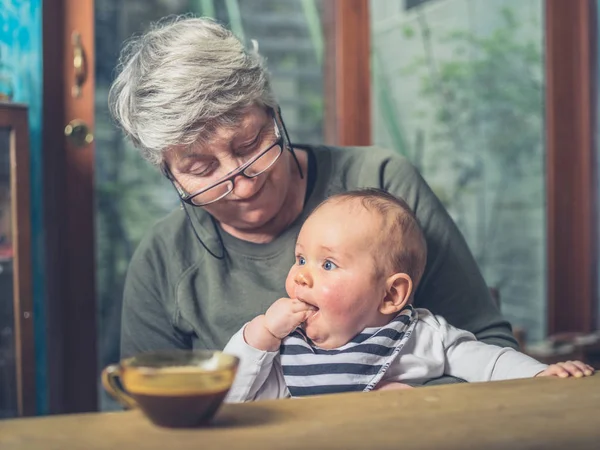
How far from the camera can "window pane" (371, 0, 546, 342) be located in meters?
3.38

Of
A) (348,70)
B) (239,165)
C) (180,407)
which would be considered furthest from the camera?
(348,70)

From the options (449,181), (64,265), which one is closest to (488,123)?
(449,181)

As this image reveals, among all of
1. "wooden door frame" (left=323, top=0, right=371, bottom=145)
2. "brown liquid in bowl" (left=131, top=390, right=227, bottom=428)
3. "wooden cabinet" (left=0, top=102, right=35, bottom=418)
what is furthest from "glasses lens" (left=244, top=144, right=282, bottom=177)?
"wooden door frame" (left=323, top=0, right=371, bottom=145)

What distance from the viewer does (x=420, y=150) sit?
3.48m

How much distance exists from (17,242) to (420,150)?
1.79m

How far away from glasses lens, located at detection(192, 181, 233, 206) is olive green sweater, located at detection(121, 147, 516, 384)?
0.11 metres

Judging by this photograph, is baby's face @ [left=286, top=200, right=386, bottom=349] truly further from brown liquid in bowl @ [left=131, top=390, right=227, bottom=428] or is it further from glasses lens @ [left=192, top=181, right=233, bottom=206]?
brown liquid in bowl @ [left=131, top=390, right=227, bottom=428]

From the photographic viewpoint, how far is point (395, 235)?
148 cm

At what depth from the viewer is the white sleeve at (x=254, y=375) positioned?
4.64ft

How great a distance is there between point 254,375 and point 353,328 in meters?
0.20

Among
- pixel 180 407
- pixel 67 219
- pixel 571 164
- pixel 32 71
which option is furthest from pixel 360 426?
pixel 571 164

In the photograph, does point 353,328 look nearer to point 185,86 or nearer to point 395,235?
point 395,235

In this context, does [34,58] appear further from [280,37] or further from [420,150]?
[420,150]

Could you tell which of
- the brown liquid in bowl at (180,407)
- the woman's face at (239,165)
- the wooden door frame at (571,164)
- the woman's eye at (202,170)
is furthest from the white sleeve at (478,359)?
the wooden door frame at (571,164)
